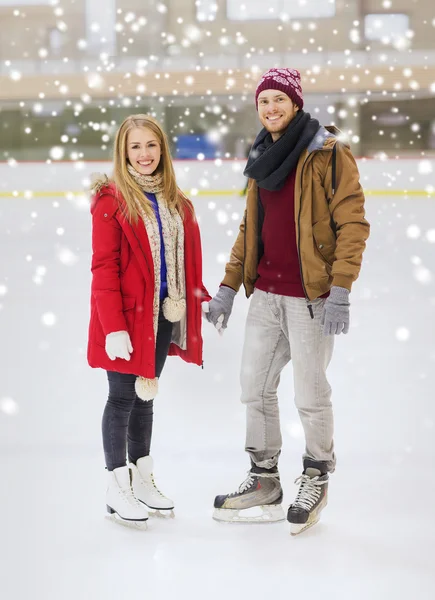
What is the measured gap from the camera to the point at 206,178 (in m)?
8.82

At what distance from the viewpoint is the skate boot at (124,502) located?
1.67m

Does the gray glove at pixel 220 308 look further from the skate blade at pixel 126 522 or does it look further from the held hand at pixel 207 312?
the skate blade at pixel 126 522

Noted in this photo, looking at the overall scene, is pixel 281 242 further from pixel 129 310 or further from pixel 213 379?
pixel 213 379

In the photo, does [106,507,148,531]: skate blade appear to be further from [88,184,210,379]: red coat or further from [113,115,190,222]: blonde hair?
[113,115,190,222]: blonde hair

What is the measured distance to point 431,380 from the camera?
2777 mm

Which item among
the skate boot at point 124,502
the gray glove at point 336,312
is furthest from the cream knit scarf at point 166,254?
the gray glove at point 336,312

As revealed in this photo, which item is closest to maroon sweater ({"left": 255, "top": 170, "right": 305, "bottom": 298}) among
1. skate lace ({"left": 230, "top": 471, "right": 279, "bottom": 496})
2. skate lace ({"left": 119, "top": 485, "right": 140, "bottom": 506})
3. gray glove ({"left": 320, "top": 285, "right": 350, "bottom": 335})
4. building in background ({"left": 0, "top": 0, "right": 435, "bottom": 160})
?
gray glove ({"left": 320, "top": 285, "right": 350, "bottom": 335})

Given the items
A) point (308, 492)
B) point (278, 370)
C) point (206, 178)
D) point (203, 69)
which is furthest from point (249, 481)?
point (203, 69)

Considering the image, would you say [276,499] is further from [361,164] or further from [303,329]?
[361,164]

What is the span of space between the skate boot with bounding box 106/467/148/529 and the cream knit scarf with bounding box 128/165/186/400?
21cm

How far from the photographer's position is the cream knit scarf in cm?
161

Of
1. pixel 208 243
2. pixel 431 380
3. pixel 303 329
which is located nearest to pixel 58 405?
pixel 303 329

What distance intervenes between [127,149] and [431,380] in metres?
1.64

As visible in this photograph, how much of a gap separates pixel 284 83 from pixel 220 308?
533mm
